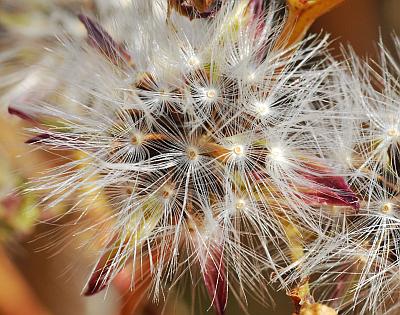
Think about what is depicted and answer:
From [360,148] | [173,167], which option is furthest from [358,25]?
[173,167]

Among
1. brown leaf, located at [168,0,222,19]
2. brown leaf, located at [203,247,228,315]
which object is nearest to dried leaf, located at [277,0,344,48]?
brown leaf, located at [168,0,222,19]

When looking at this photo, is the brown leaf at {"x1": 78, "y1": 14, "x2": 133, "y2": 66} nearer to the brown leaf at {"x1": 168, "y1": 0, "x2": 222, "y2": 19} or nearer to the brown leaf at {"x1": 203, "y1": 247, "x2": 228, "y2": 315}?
the brown leaf at {"x1": 168, "y1": 0, "x2": 222, "y2": 19}

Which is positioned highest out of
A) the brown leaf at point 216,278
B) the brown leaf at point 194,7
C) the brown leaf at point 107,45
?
the brown leaf at point 194,7

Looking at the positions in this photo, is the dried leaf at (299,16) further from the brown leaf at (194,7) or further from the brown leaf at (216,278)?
the brown leaf at (216,278)

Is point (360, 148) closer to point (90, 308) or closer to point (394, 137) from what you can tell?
point (394, 137)

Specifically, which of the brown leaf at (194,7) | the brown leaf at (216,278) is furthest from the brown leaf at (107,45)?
the brown leaf at (216,278)

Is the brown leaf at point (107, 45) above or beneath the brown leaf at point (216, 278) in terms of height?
above

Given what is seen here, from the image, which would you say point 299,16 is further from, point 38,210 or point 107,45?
point 38,210

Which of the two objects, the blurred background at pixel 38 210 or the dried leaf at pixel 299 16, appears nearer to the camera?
the dried leaf at pixel 299 16

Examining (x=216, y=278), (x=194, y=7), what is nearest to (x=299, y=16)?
(x=194, y=7)
